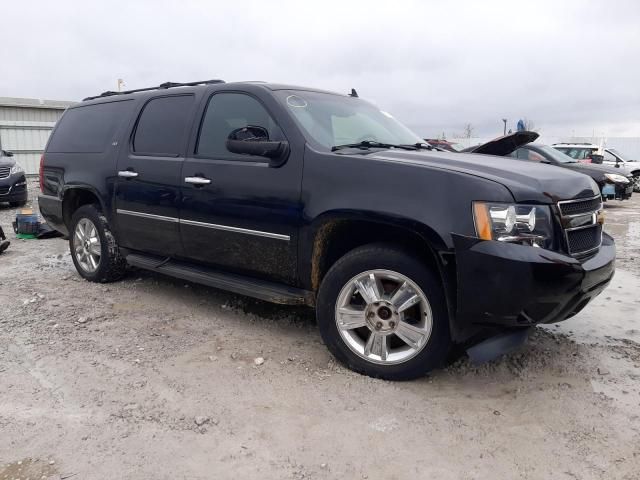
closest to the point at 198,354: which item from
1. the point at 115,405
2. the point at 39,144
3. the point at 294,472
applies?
the point at 115,405

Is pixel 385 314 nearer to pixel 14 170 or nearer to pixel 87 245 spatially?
pixel 87 245

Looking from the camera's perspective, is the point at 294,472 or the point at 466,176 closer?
the point at 294,472

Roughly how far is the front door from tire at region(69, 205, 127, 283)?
1.30 metres

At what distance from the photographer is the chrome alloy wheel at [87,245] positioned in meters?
5.28

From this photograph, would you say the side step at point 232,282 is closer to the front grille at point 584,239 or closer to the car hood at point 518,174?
the car hood at point 518,174

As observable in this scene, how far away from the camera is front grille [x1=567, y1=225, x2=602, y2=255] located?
9.87 feet

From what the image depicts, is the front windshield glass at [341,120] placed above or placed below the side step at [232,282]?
above

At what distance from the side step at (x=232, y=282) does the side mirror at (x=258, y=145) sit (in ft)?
2.80

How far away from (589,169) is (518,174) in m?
10.7

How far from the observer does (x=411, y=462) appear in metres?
2.47

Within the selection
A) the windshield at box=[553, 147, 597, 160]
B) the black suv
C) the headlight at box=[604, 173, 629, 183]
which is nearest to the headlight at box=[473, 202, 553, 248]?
the black suv

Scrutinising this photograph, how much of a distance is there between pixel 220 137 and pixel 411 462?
2683 millimetres

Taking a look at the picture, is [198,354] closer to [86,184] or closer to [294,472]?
[294,472]

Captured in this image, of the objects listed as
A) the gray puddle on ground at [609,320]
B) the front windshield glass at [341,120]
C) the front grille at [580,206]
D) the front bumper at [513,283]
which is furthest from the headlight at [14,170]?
the front grille at [580,206]
